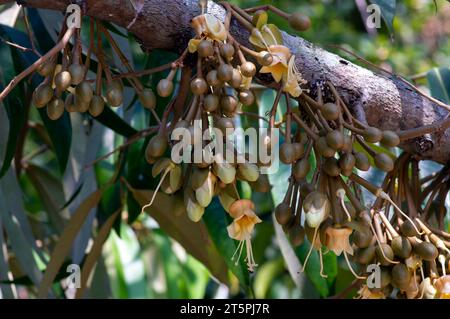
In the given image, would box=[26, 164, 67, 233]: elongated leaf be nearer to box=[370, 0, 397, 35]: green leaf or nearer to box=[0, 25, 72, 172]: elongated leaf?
box=[0, 25, 72, 172]: elongated leaf

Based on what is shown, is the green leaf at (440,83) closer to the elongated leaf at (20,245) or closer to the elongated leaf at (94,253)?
the elongated leaf at (94,253)

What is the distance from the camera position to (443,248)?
2.99 feet

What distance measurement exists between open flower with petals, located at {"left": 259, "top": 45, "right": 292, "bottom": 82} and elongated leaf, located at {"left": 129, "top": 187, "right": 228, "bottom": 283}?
2.16 ft

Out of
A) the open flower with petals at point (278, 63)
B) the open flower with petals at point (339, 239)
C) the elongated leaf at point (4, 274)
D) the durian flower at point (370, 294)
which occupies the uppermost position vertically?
the open flower with petals at point (278, 63)

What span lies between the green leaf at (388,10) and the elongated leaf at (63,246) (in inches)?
23.7

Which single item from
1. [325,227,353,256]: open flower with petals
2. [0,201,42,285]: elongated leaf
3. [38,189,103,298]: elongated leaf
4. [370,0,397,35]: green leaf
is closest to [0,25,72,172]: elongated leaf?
[38,189,103,298]: elongated leaf

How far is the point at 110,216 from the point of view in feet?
5.14

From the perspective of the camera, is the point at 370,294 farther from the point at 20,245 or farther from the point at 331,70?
the point at 20,245

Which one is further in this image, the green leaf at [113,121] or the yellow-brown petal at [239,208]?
the green leaf at [113,121]

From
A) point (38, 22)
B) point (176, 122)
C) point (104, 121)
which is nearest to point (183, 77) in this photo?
point (176, 122)

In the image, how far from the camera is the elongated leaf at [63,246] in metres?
1.41

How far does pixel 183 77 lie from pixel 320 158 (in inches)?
7.0

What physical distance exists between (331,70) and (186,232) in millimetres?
609

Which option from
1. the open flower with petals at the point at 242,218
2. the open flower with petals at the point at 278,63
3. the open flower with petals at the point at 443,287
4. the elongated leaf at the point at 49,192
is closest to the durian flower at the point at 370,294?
the open flower with petals at the point at 443,287
